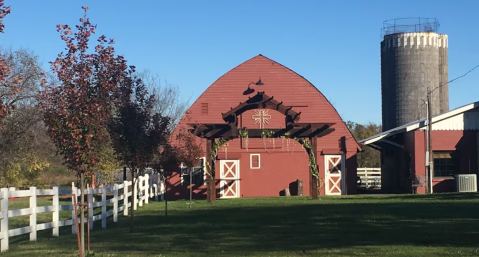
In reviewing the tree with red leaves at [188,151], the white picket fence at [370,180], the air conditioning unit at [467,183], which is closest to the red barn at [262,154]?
the air conditioning unit at [467,183]

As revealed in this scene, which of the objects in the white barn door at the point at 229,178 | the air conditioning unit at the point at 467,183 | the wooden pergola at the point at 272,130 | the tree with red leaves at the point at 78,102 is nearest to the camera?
the tree with red leaves at the point at 78,102

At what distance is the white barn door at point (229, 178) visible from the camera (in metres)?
34.3

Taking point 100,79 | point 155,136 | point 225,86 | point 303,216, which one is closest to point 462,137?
point 225,86

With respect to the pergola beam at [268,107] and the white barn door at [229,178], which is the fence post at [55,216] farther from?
the white barn door at [229,178]

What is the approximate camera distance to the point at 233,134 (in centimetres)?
2686

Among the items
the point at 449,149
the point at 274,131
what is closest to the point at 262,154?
the point at 274,131

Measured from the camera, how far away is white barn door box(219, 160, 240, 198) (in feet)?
113

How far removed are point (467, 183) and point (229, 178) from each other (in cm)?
1195

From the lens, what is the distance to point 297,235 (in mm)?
13656

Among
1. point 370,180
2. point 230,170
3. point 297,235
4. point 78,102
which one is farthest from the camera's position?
point 370,180

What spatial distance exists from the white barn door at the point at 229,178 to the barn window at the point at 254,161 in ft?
2.49

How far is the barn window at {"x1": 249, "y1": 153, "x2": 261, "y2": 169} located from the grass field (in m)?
15.3

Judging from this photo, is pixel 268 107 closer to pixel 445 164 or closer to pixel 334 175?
pixel 334 175

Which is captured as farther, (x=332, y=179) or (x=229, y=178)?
(x=332, y=179)
